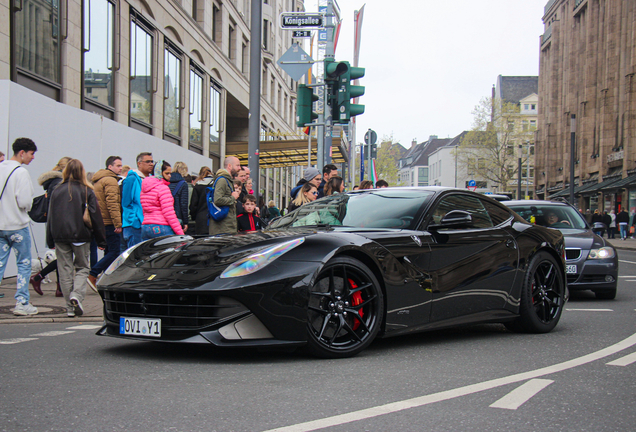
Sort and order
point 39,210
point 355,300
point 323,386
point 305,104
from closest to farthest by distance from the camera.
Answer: point 323,386, point 355,300, point 39,210, point 305,104

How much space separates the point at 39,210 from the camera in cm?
926

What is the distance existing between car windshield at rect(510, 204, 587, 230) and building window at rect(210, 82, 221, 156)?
2096 centimetres

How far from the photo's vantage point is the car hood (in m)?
9.58

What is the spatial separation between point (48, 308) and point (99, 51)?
36.8 ft

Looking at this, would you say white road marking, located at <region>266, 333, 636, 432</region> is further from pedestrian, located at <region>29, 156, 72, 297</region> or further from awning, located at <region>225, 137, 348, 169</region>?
awning, located at <region>225, 137, 348, 169</region>

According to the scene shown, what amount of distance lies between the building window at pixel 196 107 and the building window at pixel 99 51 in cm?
821

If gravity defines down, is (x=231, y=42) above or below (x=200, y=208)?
above

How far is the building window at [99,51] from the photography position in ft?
54.6

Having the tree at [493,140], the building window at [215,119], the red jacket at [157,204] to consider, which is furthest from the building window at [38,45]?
the tree at [493,140]

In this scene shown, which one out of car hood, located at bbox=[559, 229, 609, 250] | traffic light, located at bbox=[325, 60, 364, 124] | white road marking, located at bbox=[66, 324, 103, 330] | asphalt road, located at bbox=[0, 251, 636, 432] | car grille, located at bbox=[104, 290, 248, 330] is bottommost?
white road marking, located at bbox=[66, 324, 103, 330]

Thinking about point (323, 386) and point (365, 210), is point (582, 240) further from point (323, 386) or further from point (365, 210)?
point (323, 386)

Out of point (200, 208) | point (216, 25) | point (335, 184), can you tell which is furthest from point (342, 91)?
point (216, 25)

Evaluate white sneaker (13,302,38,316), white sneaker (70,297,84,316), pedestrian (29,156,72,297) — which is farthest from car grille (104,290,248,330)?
pedestrian (29,156,72,297)

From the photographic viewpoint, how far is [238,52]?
3453 cm
